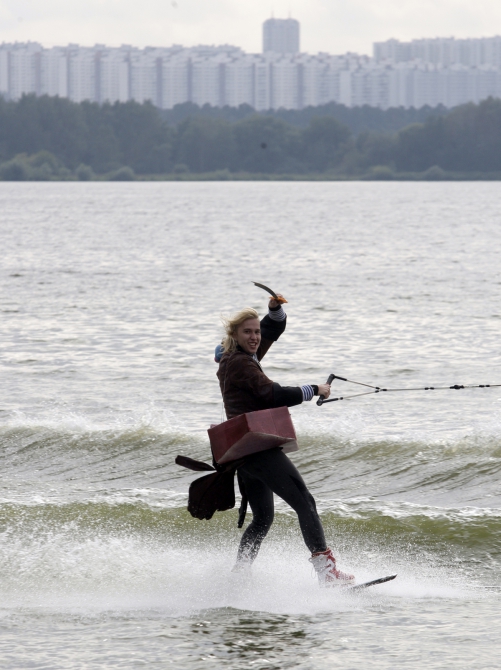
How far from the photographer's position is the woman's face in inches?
263

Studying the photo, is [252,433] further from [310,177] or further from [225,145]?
[310,177]

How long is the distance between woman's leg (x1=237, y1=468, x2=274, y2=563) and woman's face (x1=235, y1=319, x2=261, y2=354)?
32.2 inches

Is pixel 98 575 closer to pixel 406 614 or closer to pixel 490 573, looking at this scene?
pixel 406 614

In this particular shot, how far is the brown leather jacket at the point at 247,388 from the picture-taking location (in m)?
6.64

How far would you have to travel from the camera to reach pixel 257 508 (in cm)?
697

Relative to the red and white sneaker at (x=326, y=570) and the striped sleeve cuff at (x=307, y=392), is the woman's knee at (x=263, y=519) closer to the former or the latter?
the red and white sneaker at (x=326, y=570)

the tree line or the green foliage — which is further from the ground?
the tree line

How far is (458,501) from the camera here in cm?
1011

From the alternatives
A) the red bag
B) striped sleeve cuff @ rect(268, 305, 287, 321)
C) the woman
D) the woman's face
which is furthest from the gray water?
striped sleeve cuff @ rect(268, 305, 287, 321)

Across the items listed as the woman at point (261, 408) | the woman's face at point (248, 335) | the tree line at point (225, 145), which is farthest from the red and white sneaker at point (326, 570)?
the tree line at point (225, 145)

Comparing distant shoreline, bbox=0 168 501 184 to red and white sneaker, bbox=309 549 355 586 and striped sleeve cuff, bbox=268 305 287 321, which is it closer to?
striped sleeve cuff, bbox=268 305 287 321

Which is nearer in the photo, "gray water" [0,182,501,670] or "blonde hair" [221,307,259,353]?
"gray water" [0,182,501,670]

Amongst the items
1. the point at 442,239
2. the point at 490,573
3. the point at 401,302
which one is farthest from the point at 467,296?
the point at 442,239

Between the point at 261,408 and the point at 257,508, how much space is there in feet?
2.27
